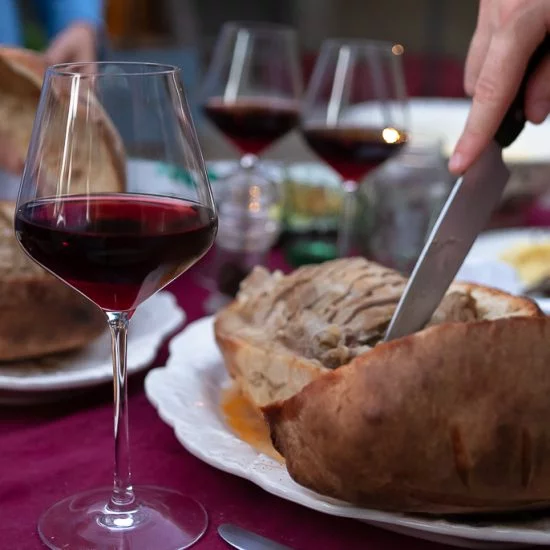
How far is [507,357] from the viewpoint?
716mm

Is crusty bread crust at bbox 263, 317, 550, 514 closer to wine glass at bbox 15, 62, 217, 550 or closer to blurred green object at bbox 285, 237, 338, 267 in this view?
wine glass at bbox 15, 62, 217, 550

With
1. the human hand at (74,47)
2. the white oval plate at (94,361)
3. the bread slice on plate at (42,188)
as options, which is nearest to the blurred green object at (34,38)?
the human hand at (74,47)

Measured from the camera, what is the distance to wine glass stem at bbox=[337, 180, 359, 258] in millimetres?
1666

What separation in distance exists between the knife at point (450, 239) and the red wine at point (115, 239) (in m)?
0.21

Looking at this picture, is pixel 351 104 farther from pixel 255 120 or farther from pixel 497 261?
pixel 497 261

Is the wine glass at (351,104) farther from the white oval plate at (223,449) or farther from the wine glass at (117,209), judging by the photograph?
the wine glass at (117,209)

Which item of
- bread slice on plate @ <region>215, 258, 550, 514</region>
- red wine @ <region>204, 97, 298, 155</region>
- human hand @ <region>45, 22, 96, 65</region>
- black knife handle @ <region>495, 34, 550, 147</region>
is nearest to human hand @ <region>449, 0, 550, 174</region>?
black knife handle @ <region>495, 34, 550, 147</region>

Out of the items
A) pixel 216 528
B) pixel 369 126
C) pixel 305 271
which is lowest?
pixel 216 528

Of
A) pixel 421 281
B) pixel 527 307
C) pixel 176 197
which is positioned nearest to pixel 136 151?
pixel 176 197

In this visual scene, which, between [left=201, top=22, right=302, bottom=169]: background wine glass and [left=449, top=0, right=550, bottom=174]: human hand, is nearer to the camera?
[left=449, top=0, right=550, bottom=174]: human hand

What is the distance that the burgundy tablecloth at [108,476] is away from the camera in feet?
2.76

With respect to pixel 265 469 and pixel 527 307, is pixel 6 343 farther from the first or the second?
pixel 527 307

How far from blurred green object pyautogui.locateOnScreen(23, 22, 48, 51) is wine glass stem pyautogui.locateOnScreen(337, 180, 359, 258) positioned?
214 cm

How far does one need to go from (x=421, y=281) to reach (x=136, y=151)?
31 centimetres
